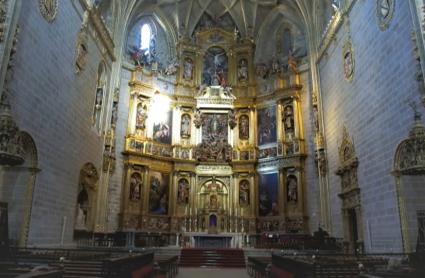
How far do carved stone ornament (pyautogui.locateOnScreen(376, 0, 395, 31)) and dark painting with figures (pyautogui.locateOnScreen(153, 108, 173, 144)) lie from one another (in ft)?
50.1

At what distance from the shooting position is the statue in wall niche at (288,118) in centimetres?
2319

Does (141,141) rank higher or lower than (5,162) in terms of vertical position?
higher

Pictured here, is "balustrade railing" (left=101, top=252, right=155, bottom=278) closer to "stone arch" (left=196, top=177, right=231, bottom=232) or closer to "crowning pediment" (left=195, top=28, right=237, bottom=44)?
"stone arch" (left=196, top=177, right=231, bottom=232)

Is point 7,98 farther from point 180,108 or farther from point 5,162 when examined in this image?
point 180,108

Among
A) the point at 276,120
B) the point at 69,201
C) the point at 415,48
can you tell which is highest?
the point at 276,120

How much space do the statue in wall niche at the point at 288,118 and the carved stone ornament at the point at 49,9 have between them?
49.5 ft

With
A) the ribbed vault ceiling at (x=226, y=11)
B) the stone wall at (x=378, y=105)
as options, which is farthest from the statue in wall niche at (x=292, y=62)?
the stone wall at (x=378, y=105)

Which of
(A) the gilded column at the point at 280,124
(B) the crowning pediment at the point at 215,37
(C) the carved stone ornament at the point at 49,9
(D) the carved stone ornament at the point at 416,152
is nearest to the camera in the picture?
(D) the carved stone ornament at the point at 416,152

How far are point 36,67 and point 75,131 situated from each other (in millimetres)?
4192

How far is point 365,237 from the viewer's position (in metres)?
13.9

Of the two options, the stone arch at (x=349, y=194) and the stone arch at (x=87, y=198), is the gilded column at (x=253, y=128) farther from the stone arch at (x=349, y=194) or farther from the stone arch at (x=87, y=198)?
the stone arch at (x=87, y=198)

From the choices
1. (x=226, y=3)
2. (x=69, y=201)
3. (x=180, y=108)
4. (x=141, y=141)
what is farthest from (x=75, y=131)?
(x=226, y=3)

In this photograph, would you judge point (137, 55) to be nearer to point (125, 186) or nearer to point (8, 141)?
point (125, 186)

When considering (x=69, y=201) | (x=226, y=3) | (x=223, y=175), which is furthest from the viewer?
(x=226, y=3)
